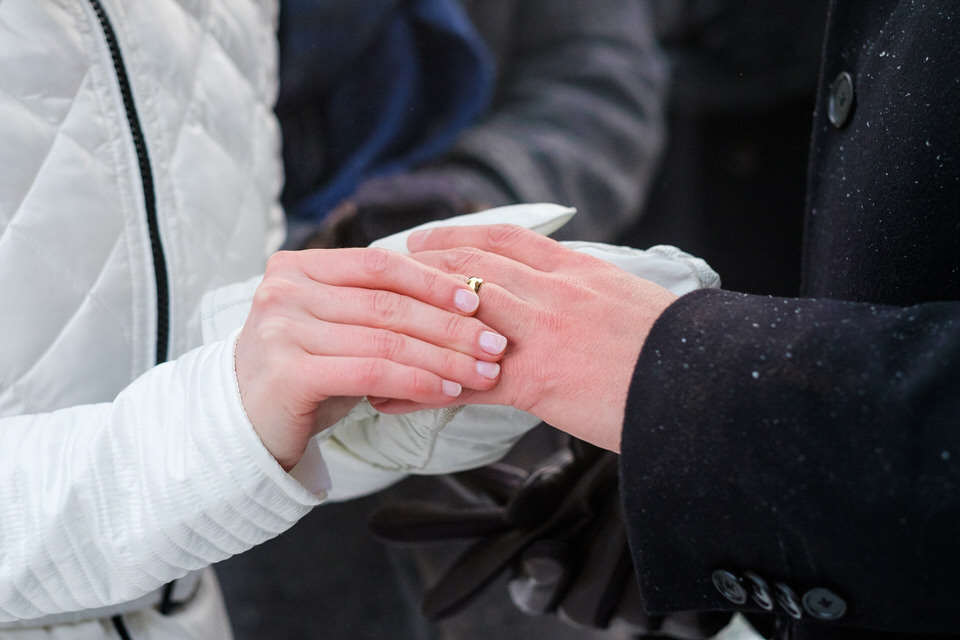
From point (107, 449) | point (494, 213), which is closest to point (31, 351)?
point (107, 449)

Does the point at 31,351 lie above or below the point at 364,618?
above

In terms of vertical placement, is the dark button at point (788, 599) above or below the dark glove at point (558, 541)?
above

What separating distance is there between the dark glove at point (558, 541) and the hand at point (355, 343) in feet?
0.45

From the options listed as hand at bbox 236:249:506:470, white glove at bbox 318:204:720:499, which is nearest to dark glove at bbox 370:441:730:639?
white glove at bbox 318:204:720:499

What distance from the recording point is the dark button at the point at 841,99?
396mm

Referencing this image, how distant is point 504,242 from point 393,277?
6cm

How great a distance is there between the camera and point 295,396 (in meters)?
0.30

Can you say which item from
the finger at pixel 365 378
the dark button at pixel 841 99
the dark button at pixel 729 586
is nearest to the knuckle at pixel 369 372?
the finger at pixel 365 378

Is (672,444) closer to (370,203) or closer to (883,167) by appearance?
(883,167)

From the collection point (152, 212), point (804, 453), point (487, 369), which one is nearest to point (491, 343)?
point (487, 369)

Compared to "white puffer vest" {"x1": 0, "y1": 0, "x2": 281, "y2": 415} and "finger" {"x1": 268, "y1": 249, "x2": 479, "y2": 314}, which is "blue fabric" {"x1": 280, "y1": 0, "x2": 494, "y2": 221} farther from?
"finger" {"x1": 268, "y1": 249, "x2": 479, "y2": 314}

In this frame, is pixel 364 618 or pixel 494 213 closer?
pixel 494 213

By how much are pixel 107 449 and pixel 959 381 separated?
310mm

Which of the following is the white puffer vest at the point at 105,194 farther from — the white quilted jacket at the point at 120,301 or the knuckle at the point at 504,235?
the knuckle at the point at 504,235
